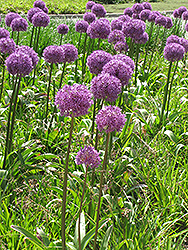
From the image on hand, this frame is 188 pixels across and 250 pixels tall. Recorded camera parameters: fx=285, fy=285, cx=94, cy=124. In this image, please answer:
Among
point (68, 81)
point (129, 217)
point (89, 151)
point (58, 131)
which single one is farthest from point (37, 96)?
point (89, 151)

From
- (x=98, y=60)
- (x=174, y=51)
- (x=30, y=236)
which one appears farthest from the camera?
(x=174, y=51)

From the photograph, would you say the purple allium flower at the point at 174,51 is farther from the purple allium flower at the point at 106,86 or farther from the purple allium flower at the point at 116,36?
the purple allium flower at the point at 106,86

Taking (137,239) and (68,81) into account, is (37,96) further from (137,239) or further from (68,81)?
(137,239)

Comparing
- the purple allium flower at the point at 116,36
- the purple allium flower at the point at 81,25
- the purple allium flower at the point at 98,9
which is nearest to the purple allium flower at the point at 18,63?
the purple allium flower at the point at 116,36

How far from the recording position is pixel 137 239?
250cm

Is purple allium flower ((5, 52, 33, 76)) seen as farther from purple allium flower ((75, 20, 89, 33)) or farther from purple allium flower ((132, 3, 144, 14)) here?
purple allium flower ((132, 3, 144, 14))

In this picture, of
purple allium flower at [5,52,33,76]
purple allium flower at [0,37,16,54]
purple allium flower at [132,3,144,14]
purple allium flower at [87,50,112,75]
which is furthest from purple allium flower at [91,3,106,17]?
purple allium flower at [5,52,33,76]

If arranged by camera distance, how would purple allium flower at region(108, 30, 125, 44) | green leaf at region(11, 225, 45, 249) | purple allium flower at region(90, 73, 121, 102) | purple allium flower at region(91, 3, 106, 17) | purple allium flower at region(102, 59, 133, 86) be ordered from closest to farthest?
green leaf at region(11, 225, 45, 249) → purple allium flower at region(90, 73, 121, 102) → purple allium flower at region(102, 59, 133, 86) → purple allium flower at region(108, 30, 125, 44) → purple allium flower at region(91, 3, 106, 17)

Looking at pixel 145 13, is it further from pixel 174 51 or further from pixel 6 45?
pixel 6 45

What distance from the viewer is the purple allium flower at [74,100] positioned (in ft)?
6.29

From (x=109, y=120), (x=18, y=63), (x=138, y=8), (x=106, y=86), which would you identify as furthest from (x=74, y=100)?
(x=138, y=8)

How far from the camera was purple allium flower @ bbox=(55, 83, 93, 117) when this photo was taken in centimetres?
192

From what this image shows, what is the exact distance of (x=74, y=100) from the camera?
193 centimetres

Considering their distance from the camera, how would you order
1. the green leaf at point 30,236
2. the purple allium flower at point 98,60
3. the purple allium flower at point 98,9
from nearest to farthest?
the green leaf at point 30,236, the purple allium flower at point 98,60, the purple allium flower at point 98,9
